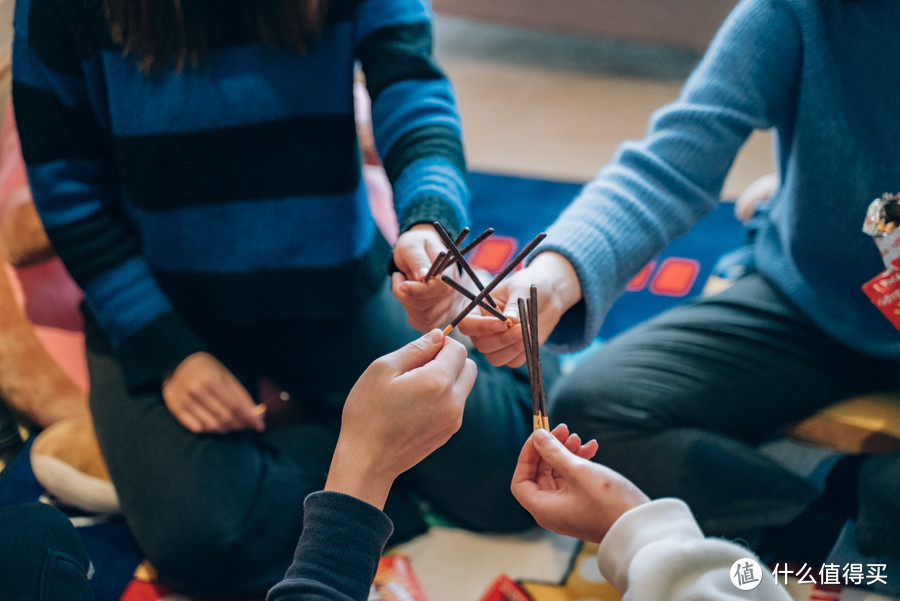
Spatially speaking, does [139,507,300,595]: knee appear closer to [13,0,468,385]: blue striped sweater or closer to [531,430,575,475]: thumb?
[13,0,468,385]: blue striped sweater

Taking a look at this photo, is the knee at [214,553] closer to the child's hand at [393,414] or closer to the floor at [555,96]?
the child's hand at [393,414]

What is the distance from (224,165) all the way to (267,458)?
310 mm

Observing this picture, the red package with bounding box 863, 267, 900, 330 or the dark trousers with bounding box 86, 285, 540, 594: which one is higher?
the red package with bounding box 863, 267, 900, 330

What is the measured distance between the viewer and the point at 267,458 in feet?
2.77

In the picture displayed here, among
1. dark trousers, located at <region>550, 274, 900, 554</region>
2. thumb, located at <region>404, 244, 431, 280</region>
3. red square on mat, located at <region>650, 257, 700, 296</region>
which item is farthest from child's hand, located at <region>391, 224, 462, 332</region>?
red square on mat, located at <region>650, 257, 700, 296</region>

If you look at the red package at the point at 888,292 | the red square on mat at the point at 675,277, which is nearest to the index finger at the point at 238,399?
the red package at the point at 888,292

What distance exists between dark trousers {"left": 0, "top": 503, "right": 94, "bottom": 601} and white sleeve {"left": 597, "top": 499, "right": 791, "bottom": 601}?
37 centimetres

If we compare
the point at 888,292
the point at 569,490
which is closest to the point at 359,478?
the point at 569,490

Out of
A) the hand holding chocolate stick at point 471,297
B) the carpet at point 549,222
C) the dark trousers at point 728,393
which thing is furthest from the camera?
the carpet at point 549,222

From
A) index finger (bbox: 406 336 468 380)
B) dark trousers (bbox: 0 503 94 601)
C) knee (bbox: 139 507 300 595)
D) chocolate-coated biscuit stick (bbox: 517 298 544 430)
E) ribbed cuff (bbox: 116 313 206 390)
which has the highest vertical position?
index finger (bbox: 406 336 468 380)

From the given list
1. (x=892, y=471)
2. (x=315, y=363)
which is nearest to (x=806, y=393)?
(x=892, y=471)

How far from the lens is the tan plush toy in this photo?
914 mm

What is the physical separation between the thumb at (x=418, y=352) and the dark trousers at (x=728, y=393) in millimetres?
294

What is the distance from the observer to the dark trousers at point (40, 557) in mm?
507
